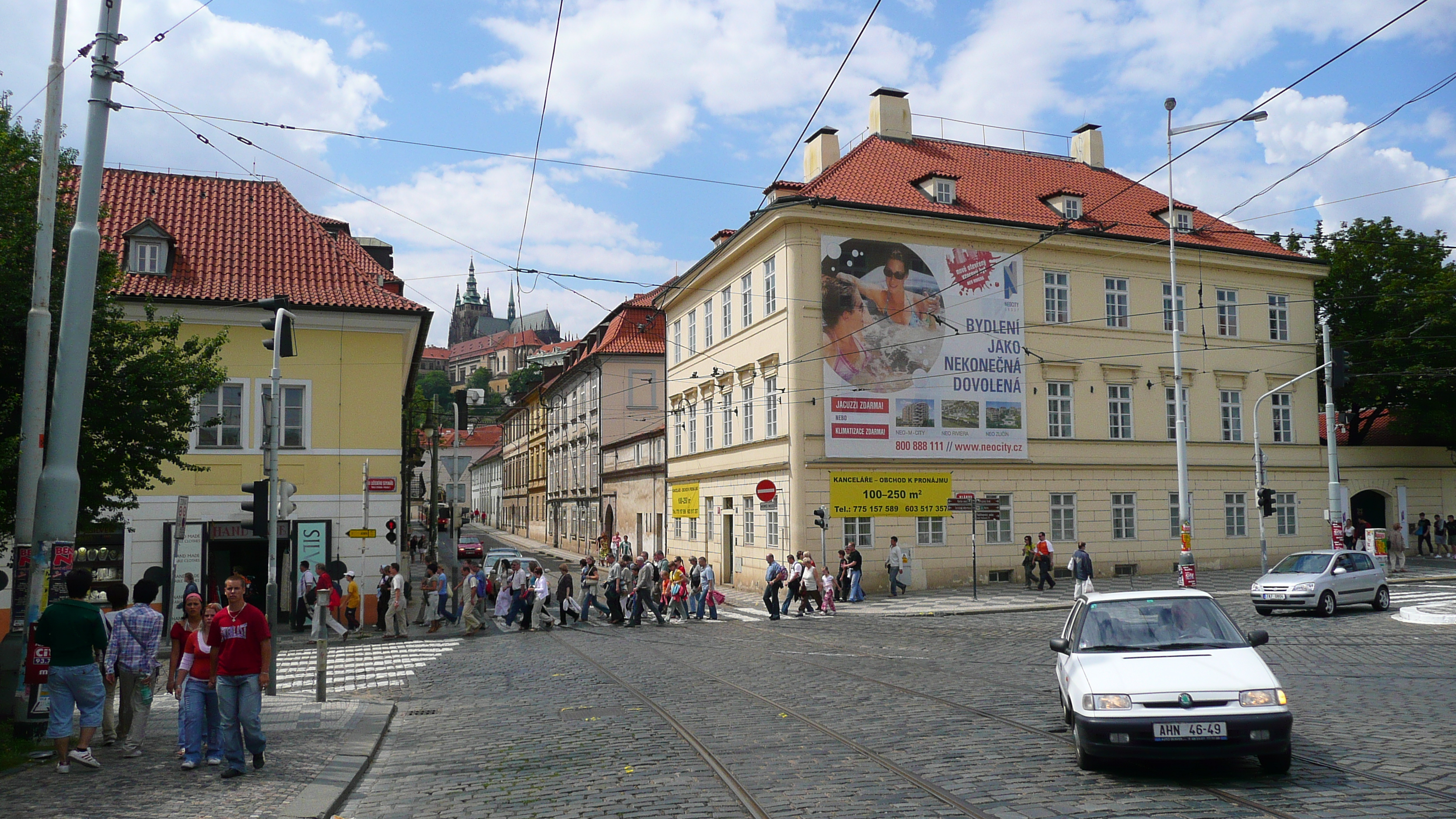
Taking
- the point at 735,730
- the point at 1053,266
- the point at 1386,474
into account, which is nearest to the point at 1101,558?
the point at 1053,266

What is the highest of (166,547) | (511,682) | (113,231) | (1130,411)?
(113,231)

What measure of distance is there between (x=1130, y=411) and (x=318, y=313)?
25810 mm

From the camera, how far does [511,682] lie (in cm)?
1502

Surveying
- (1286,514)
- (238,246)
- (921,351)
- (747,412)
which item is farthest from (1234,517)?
(238,246)

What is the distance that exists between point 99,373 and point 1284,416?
125 ft

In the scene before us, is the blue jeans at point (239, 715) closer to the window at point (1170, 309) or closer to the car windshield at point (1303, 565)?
the car windshield at point (1303, 565)

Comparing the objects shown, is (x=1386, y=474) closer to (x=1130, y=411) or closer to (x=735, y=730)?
(x=1130, y=411)

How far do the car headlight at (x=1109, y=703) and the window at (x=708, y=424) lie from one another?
31135mm

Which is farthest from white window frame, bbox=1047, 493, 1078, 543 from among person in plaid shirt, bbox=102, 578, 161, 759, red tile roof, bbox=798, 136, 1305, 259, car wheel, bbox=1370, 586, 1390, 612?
person in plaid shirt, bbox=102, 578, 161, 759

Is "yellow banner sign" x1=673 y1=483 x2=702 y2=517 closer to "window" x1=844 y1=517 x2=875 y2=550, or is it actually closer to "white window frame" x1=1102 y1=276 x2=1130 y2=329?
"window" x1=844 y1=517 x2=875 y2=550

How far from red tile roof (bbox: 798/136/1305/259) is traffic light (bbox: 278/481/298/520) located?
19.2 m

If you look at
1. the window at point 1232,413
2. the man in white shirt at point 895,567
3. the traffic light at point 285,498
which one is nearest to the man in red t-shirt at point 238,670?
the traffic light at point 285,498

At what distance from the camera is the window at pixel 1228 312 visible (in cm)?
3722

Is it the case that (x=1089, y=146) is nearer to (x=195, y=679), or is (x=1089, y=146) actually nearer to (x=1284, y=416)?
(x=1284, y=416)
